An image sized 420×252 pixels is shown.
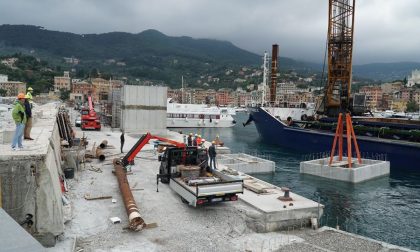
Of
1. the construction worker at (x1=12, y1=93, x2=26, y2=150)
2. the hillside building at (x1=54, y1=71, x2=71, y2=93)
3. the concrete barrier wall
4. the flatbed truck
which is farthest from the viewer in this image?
the hillside building at (x1=54, y1=71, x2=71, y2=93)

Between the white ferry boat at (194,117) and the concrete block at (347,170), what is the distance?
44813 mm

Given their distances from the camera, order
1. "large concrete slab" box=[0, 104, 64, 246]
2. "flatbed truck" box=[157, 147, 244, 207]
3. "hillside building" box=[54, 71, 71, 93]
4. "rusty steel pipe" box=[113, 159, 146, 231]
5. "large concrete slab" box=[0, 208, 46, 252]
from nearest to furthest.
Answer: "large concrete slab" box=[0, 208, 46, 252]
"large concrete slab" box=[0, 104, 64, 246]
"rusty steel pipe" box=[113, 159, 146, 231]
"flatbed truck" box=[157, 147, 244, 207]
"hillside building" box=[54, 71, 71, 93]

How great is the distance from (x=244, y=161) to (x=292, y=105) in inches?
1446

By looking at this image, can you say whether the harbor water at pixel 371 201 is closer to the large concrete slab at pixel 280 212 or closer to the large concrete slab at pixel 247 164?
the large concrete slab at pixel 247 164

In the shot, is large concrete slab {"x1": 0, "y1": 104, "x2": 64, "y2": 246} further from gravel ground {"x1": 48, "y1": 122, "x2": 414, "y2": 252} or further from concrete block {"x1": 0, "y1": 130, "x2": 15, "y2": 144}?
concrete block {"x1": 0, "y1": 130, "x2": 15, "y2": 144}

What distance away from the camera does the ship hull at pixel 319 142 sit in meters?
31.2

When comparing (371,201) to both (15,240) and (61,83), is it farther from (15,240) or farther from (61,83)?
(61,83)

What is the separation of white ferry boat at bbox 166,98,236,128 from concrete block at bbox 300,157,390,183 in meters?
44.8

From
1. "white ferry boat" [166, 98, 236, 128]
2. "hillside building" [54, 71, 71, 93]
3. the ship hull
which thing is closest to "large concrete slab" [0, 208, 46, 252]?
the ship hull

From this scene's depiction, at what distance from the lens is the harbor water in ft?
47.4

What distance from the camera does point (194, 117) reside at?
71.8 m

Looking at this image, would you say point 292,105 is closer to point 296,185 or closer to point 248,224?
point 296,185

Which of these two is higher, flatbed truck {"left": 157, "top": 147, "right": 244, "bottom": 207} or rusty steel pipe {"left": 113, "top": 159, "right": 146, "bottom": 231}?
flatbed truck {"left": 157, "top": 147, "right": 244, "bottom": 207}

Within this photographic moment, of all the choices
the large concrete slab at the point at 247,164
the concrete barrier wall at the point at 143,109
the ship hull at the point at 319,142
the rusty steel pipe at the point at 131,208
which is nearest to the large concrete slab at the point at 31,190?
the rusty steel pipe at the point at 131,208
